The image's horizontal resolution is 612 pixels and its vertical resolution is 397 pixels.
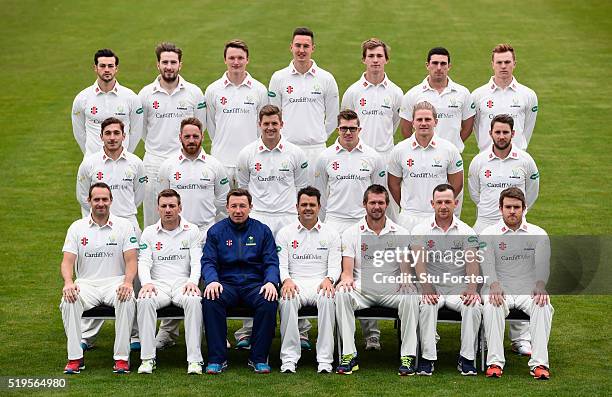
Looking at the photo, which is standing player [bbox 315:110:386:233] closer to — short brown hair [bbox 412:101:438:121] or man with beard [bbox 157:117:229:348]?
short brown hair [bbox 412:101:438:121]

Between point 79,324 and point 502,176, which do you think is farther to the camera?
point 502,176

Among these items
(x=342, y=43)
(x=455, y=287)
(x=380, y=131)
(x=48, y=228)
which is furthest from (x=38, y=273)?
(x=342, y=43)

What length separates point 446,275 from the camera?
12852 mm

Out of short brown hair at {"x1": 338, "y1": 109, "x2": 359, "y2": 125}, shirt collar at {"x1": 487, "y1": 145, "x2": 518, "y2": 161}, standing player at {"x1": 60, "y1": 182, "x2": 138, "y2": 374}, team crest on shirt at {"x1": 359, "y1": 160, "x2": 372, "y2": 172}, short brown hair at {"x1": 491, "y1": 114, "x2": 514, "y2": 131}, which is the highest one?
short brown hair at {"x1": 338, "y1": 109, "x2": 359, "y2": 125}

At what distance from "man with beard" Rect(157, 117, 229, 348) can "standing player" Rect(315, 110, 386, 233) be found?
3.96ft

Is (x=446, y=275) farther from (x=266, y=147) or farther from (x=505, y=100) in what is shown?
(x=505, y=100)

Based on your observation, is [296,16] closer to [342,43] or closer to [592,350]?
[342,43]

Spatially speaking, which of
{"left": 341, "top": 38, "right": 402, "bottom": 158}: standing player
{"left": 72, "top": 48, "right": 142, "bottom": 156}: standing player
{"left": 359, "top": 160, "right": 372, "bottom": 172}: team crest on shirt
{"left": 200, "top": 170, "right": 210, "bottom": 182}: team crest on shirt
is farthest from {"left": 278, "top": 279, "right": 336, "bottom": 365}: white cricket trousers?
{"left": 72, "top": 48, "right": 142, "bottom": 156}: standing player

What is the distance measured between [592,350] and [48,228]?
28.5ft

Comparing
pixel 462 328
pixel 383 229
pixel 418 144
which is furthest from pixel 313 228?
pixel 462 328

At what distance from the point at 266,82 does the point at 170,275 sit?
513 inches

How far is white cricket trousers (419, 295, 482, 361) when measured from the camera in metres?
12.4

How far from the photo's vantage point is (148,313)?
12461 mm

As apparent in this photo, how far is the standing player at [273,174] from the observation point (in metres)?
13.7
